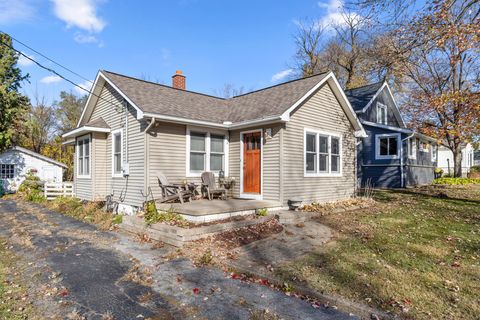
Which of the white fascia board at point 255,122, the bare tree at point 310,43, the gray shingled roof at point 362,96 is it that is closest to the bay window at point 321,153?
the white fascia board at point 255,122

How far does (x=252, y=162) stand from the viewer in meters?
10.4

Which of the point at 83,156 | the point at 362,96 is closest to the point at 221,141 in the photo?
the point at 83,156

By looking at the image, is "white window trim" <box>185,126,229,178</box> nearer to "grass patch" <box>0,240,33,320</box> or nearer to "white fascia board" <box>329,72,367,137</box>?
"white fascia board" <box>329,72,367,137</box>

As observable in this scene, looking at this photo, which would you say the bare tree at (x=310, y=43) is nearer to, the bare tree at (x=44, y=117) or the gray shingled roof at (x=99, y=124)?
the gray shingled roof at (x=99, y=124)

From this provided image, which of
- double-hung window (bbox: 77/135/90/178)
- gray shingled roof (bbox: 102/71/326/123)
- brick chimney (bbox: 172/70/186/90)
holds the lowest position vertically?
Result: double-hung window (bbox: 77/135/90/178)

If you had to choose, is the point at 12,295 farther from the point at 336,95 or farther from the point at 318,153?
the point at 336,95

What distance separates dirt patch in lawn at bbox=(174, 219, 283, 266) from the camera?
5656mm

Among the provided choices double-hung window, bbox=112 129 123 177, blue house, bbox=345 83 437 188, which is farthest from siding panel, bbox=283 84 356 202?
double-hung window, bbox=112 129 123 177

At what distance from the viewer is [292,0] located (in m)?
11.8

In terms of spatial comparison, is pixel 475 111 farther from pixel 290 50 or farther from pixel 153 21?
pixel 290 50

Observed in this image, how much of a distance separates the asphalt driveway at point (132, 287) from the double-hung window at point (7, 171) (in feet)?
51.3

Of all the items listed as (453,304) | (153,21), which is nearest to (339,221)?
(453,304)

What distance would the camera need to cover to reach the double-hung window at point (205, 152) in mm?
10062

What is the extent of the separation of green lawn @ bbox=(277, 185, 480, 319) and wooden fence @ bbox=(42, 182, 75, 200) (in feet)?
39.2
